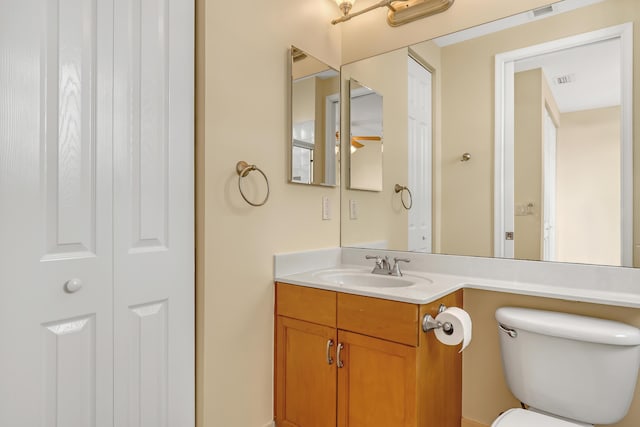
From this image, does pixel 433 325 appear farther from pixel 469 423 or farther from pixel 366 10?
pixel 366 10

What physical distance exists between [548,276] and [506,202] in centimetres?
36

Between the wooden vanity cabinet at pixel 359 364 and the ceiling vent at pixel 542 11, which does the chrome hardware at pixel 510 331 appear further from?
the ceiling vent at pixel 542 11

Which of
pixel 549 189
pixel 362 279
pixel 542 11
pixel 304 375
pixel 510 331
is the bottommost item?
pixel 304 375

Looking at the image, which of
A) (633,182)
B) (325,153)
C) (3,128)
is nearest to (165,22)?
(3,128)

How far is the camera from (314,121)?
2045 millimetres

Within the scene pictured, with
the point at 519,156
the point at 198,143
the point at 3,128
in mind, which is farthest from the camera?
the point at 519,156

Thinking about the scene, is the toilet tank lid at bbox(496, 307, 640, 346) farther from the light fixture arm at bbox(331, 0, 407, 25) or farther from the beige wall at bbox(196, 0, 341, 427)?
the light fixture arm at bbox(331, 0, 407, 25)

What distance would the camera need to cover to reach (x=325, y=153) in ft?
6.95

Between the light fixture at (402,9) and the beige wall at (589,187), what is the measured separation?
0.84 metres

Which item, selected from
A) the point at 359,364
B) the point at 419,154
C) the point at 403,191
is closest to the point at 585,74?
the point at 419,154

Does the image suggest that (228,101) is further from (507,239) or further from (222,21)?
(507,239)

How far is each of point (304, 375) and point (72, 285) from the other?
1.00 metres

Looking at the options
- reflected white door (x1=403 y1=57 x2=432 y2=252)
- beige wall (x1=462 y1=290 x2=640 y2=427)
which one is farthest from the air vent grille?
beige wall (x1=462 y1=290 x2=640 y2=427)

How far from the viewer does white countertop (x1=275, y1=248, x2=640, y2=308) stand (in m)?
1.38
